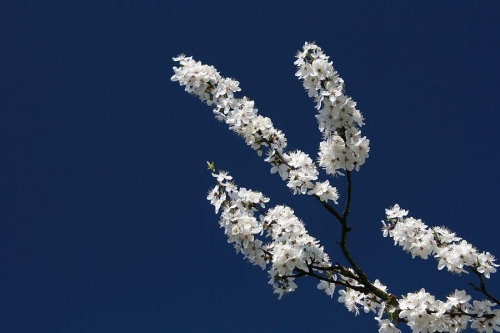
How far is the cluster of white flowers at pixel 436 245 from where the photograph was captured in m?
6.67

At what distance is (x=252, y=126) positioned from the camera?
22.3 feet

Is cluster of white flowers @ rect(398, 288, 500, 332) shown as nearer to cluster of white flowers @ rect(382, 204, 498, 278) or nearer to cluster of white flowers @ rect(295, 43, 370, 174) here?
cluster of white flowers @ rect(382, 204, 498, 278)

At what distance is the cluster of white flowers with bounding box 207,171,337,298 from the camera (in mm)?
6676

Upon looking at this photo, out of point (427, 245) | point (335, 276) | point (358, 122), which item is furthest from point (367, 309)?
point (358, 122)

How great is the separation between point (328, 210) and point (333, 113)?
1.17 metres

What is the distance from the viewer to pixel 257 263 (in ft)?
23.0

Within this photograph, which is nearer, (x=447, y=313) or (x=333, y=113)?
(x=333, y=113)

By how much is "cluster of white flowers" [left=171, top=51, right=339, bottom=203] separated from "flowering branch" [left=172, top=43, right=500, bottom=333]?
0.01 m

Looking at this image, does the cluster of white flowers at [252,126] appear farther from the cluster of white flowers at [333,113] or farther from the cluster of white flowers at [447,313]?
the cluster of white flowers at [447,313]

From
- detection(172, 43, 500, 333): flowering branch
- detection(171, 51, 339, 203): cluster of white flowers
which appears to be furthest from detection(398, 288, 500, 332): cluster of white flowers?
detection(171, 51, 339, 203): cluster of white flowers

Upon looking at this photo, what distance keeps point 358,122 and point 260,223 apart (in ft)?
6.13

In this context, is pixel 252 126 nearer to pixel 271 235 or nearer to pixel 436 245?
pixel 271 235

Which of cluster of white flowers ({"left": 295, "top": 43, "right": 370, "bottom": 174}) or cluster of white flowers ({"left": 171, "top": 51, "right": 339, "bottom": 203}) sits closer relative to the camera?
cluster of white flowers ({"left": 295, "top": 43, "right": 370, "bottom": 174})

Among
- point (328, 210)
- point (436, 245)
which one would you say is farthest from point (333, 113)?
point (436, 245)
